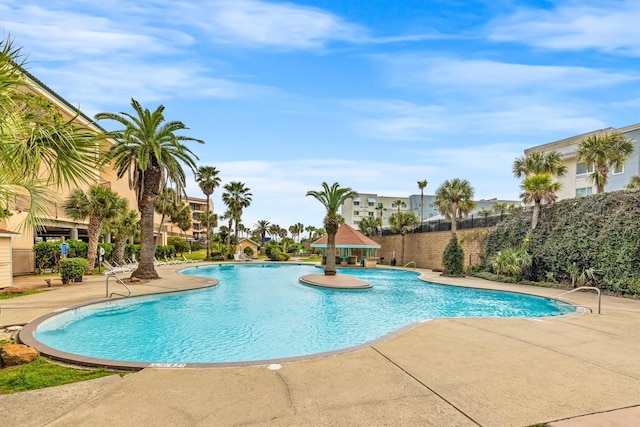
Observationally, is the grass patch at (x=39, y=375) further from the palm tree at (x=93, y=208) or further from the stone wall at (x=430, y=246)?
the stone wall at (x=430, y=246)

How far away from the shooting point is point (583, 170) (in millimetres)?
28750

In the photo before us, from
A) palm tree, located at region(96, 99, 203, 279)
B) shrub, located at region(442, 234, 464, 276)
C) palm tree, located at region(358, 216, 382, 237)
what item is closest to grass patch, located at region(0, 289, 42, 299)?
palm tree, located at region(96, 99, 203, 279)

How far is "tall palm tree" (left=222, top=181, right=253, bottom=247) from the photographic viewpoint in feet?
140

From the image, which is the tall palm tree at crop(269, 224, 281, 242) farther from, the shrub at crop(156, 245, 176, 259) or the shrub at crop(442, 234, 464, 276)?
the shrub at crop(442, 234, 464, 276)

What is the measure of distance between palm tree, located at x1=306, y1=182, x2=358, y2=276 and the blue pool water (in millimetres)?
5425

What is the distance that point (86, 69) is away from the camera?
11.9 m

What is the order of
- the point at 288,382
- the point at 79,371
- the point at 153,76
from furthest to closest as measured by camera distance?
the point at 153,76 < the point at 79,371 < the point at 288,382

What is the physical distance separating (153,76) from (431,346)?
14069mm

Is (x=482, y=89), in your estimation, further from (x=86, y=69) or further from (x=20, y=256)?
(x=20, y=256)

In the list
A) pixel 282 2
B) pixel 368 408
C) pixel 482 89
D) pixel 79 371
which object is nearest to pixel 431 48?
pixel 482 89

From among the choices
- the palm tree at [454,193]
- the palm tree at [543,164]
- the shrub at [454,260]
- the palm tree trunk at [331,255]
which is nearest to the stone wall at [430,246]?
the palm tree at [454,193]

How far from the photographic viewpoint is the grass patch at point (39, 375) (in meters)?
4.48

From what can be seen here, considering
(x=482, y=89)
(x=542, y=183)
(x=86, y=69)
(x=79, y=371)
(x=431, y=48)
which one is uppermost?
(x=431, y=48)

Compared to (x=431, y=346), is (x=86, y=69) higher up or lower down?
higher up
